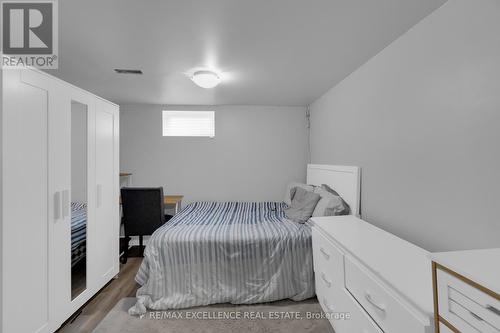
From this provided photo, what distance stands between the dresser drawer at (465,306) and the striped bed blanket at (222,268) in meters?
1.42

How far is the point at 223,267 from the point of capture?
2119 millimetres

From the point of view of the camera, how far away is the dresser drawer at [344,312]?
1235mm

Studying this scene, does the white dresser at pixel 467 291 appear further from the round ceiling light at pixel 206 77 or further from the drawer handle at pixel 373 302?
the round ceiling light at pixel 206 77

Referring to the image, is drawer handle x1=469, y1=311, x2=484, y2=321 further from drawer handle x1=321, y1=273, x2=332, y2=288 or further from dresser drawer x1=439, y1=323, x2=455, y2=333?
drawer handle x1=321, y1=273, x2=332, y2=288

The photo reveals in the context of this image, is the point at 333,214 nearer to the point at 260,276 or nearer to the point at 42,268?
the point at 260,276

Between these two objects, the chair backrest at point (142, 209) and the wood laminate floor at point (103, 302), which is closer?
the wood laminate floor at point (103, 302)

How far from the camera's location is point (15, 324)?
1.40 metres

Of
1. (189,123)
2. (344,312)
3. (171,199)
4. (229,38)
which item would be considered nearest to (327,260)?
(344,312)

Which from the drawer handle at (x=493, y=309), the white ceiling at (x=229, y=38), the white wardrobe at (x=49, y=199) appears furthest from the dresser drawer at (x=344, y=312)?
the white wardrobe at (x=49, y=199)

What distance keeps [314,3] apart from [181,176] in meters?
3.24

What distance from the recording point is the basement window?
3941 millimetres

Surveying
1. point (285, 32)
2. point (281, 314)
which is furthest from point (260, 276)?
point (285, 32)

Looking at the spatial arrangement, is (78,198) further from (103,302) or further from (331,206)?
(331,206)

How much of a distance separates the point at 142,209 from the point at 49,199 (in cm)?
133
